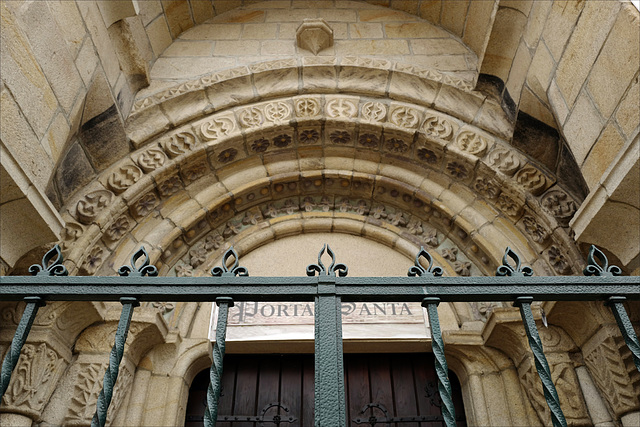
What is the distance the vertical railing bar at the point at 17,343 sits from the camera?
1.21m

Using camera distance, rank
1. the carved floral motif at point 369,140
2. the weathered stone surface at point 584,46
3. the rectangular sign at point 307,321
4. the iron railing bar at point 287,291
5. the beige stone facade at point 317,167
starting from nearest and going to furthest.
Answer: the iron railing bar at point 287,291 → the weathered stone surface at point 584,46 → the beige stone facade at point 317,167 → the rectangular sign at point 307,321 → the carved floral motif at point 369,140

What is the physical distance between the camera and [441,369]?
1.21 m

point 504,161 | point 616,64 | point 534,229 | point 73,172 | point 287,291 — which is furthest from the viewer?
point 504,161

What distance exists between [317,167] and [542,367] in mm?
2781

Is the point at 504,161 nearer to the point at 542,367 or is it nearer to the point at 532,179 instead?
the point at 532,179

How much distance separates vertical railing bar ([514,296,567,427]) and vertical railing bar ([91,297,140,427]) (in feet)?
3.52

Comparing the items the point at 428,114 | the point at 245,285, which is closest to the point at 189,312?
the point at 245,285

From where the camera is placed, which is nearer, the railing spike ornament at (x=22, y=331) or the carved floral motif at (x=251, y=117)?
the railing spike ornament at (x=22, y=331)

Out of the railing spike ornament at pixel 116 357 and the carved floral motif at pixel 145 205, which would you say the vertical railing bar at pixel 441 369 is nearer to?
the railing spike ornament at pixel 116 357

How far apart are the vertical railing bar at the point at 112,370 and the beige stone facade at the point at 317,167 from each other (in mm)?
1099

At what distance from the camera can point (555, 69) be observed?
2.63m

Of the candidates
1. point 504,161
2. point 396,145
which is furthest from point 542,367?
point 396,145

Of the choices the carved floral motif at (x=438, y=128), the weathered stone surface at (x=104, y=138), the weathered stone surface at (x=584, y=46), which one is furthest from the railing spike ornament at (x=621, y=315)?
the weathered stone surface at (x=104, y=138)

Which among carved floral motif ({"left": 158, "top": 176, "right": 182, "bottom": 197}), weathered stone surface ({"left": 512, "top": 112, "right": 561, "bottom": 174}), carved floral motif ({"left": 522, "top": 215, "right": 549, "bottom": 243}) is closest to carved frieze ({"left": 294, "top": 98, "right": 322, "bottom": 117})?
carved floral motif ({"left": 158, "top": 176, "right": 182, "bottom": 197})
